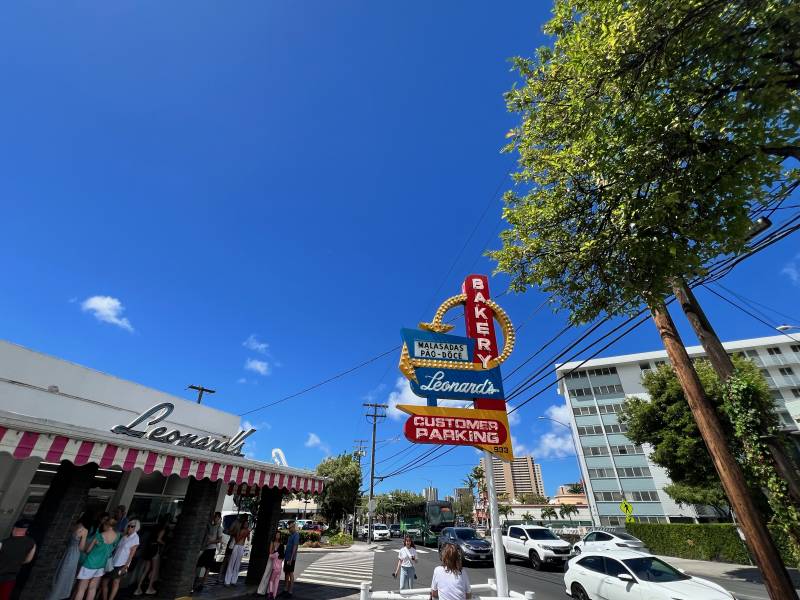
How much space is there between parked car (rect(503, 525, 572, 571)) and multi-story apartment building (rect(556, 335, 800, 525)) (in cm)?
2896

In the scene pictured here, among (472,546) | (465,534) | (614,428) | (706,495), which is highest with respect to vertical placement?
(614,428)

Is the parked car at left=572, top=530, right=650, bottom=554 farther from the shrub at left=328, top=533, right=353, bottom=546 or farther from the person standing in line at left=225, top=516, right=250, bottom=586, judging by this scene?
the shrub at left=328, top=533, right=353, bottom=546

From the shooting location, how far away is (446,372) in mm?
7000

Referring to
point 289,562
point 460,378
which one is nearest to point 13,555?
point 289,562

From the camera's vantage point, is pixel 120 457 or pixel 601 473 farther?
pixel 601 473

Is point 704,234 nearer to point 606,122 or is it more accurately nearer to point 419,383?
point 606,122

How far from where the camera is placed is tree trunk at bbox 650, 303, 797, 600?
23.6 ft

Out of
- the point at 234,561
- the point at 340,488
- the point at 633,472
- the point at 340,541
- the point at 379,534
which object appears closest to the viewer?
the point at 234,561

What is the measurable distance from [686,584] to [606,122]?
909 cm

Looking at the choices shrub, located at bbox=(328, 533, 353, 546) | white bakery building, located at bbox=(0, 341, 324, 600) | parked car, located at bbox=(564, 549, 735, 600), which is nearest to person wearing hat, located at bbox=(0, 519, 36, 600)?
white bakery building, located at bbox=(0, 341, 324, 600)

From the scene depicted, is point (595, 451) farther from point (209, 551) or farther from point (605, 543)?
point (209, 551)

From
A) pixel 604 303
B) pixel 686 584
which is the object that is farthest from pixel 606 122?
pixel 686 584

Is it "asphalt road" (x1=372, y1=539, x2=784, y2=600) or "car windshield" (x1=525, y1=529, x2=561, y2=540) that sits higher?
"car windshield" (x1=525, y1=529, x2=561, y2=540)

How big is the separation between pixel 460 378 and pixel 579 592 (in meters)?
7.39
